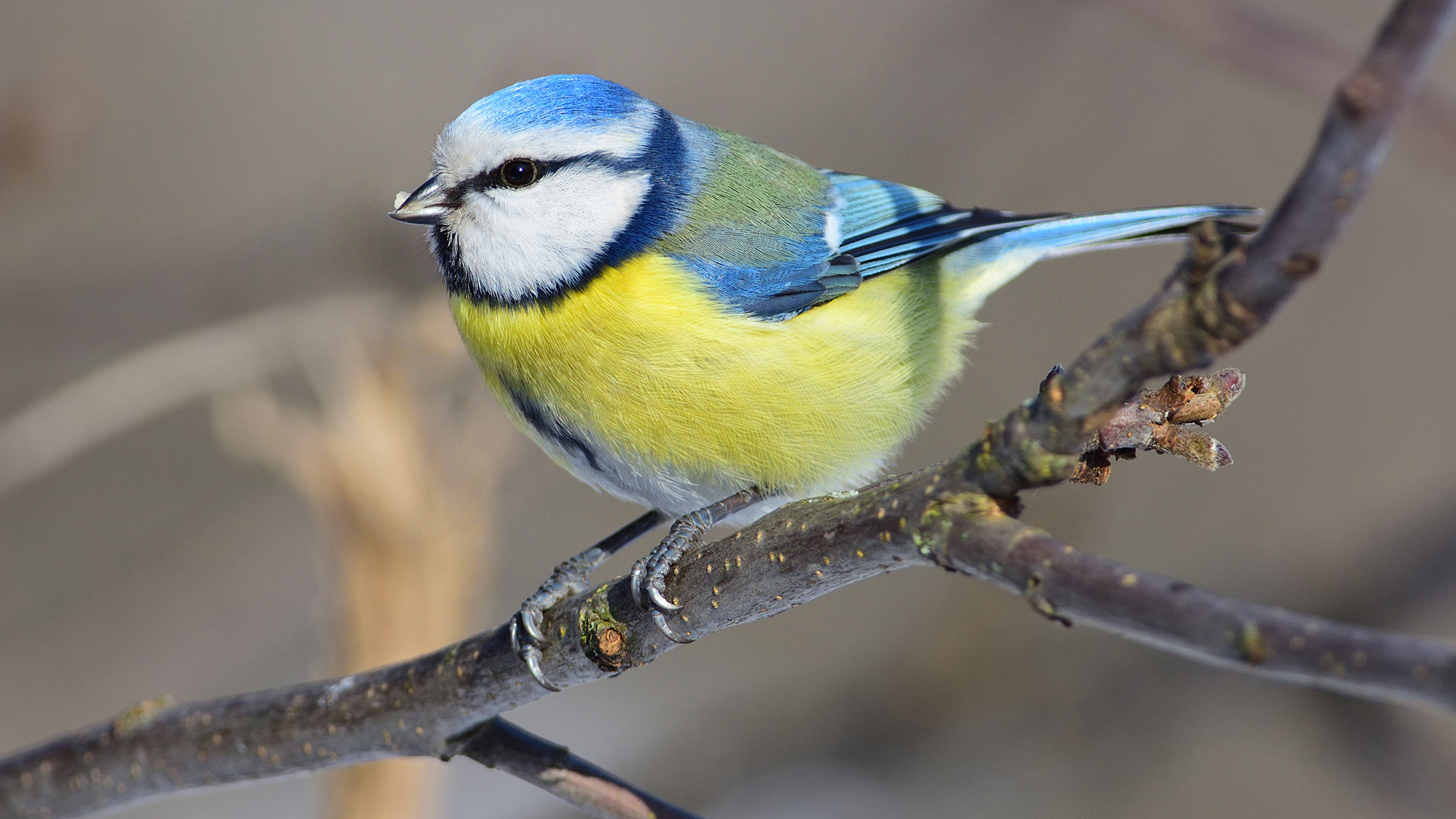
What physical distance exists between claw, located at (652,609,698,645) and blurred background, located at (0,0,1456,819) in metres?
1.03

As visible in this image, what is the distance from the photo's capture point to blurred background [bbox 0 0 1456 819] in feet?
8.12

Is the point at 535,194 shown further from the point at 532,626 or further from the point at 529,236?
the point at 532,626

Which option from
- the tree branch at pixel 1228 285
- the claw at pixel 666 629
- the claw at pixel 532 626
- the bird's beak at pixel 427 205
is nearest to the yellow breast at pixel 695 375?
the bird's beak at pixel 427 205

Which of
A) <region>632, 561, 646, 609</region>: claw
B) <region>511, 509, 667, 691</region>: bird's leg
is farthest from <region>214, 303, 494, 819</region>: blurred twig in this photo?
<region>632, 561, 646, 609</region>: claw

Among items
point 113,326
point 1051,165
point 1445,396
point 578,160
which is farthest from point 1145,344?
point 1445,396

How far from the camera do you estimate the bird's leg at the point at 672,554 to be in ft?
4.66

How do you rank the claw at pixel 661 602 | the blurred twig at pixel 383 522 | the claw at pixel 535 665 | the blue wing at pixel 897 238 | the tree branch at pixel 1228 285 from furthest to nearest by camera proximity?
1. the blurred twig at pixel 383 522
2. the blue wing at pixel 897 238
3. the claw at pixel 535 665
4. the claw at pixel 661 602
5. the tree branch at pixel 1228 285

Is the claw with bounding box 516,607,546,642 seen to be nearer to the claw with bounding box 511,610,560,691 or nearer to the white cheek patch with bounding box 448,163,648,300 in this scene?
the claw with bounding box 511,610,560,691

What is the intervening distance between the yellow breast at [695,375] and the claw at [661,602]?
422mm

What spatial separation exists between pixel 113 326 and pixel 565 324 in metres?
1.67

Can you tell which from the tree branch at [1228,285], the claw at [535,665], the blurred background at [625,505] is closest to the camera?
the tree branch at [1228,285]

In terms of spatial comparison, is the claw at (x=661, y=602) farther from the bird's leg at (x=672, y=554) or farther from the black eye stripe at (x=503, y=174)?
the black eye stripe at (x=503, y=174)

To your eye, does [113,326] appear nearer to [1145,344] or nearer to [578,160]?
[578,160]

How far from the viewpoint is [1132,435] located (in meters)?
1.04
